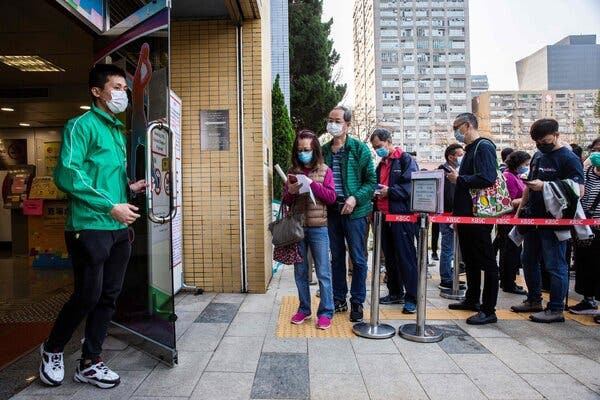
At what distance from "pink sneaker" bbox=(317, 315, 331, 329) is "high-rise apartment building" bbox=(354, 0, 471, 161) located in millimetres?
109367

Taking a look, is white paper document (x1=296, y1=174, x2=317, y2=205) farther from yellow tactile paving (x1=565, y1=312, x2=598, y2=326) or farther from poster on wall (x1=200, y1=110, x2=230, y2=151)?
yellow tactile paving (x1=565, y1=312, x2=598, y2=326)

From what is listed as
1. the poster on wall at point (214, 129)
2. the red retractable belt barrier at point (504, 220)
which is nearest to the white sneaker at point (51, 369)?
the red retractable belt barrier at point (504, 220)

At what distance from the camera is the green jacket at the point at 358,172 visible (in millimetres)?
3857

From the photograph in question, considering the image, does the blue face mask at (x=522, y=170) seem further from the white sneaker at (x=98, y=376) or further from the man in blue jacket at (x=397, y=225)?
the white sneaker at (x=98, y=376)

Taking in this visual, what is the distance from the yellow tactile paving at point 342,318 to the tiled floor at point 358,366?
4.7 inches

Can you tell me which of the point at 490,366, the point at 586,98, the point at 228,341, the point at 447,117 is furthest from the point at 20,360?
the point at 447,117

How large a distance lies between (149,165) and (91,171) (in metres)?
0.36


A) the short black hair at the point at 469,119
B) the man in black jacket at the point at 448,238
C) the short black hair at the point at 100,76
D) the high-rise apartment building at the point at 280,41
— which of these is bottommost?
the man in black jacket at the point at 448,238

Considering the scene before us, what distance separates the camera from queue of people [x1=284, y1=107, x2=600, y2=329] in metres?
3.74

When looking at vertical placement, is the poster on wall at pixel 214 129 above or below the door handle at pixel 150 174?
above

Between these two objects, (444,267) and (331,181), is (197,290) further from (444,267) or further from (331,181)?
(444,267)

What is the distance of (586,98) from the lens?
83188 mm

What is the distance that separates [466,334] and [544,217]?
1.41 meters

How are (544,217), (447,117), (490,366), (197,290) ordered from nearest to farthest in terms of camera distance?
→ (490,366) → (544,217) → (197,290) → (447,117)
